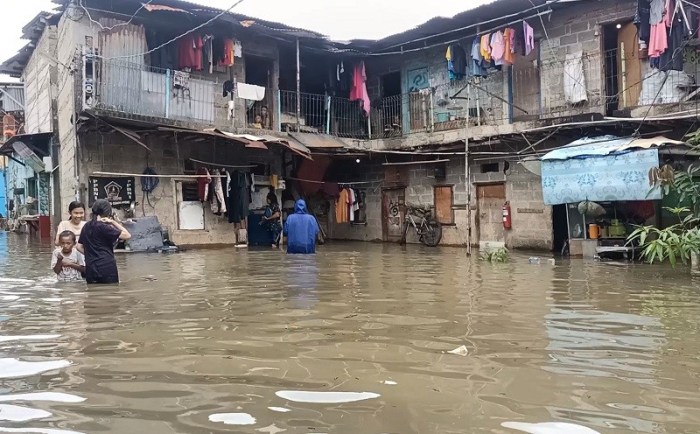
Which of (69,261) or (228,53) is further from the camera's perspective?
(228,53)

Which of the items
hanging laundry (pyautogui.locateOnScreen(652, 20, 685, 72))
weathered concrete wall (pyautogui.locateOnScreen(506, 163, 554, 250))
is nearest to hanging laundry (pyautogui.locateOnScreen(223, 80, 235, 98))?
weathered concrete wall (pyautogui.locateOnScreen(506, 163, 554, 250))

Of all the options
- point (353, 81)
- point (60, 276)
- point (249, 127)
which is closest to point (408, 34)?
point (353, 81)

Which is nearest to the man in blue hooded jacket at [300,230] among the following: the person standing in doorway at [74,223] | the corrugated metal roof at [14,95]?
the person standing in doorway at [74,223]

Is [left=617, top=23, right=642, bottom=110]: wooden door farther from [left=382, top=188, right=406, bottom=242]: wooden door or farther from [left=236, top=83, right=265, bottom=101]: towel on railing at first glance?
[left=236, top=83, right=265, bottom=101]: towel on railing

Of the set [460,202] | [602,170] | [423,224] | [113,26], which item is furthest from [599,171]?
[113,26]

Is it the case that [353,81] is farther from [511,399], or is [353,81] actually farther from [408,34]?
[511,399]

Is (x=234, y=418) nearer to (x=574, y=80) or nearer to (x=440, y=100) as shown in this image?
(x=574, y=80)

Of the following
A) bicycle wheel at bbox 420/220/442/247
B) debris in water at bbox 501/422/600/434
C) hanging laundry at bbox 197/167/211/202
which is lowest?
debris in water at bbox 501/422/600/434

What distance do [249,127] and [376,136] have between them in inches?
185

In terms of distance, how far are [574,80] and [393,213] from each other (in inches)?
289

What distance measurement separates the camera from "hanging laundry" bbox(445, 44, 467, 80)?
55.5ft

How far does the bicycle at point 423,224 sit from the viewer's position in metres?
18.1

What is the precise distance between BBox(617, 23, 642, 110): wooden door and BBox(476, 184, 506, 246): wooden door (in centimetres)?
403

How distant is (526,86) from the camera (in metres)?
16.1
